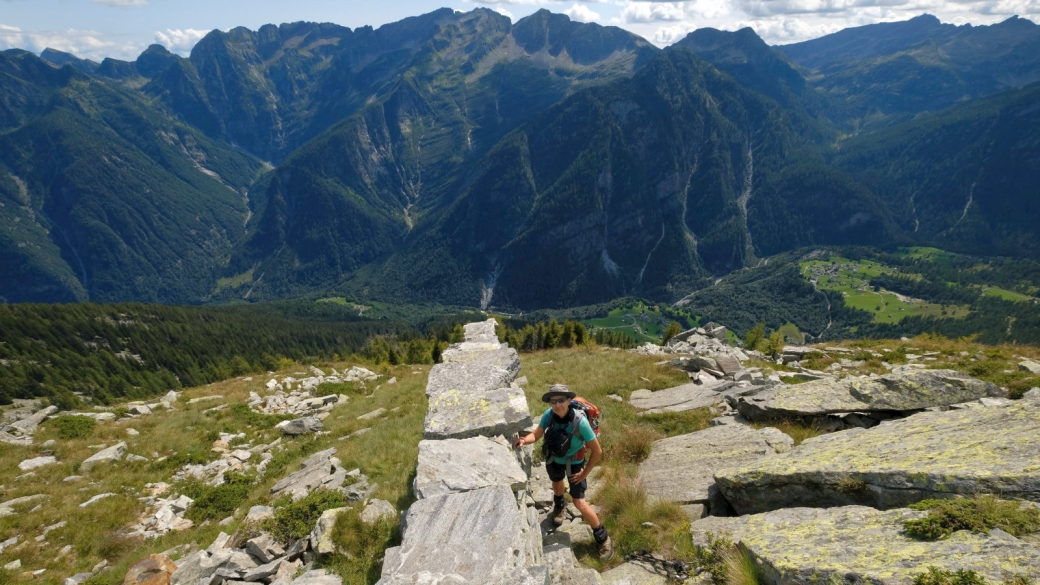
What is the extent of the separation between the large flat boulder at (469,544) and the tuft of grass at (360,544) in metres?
1.20

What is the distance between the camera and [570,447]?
Answer: 1091 cm

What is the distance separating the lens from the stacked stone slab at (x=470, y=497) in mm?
8109

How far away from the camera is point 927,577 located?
5.89 metres

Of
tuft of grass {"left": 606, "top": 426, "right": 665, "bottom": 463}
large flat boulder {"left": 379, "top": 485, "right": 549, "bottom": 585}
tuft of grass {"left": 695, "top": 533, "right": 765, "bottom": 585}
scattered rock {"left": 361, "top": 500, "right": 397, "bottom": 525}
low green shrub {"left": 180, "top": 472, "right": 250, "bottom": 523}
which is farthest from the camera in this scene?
low green shrub {"left": 180, "top": 472, "right": 250, "bottom": 523}

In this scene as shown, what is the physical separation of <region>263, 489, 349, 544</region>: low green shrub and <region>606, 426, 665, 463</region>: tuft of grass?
868cm

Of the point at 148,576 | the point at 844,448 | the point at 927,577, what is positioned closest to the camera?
the point at 927,577

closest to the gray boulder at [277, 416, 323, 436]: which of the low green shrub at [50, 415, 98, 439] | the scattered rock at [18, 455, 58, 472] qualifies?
the scattered rock at [18, 455, 58, 472]

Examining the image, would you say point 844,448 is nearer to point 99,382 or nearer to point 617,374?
point 617,374

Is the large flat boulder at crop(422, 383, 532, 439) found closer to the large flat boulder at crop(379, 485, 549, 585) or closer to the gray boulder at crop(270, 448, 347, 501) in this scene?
the large flat boulder at crop(379, 485, 549, 585)

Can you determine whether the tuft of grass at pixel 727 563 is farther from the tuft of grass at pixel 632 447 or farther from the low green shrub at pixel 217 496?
the low green shrub at pixel 217 496

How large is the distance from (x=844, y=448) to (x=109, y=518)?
2439cm

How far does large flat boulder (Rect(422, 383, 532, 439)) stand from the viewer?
12844 millimetres

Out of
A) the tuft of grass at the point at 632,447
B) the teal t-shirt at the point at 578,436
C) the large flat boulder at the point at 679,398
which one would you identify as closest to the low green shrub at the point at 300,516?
the teal t-shirt at the point at 578,436

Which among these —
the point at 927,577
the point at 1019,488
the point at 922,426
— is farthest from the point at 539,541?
the point at 922,426
